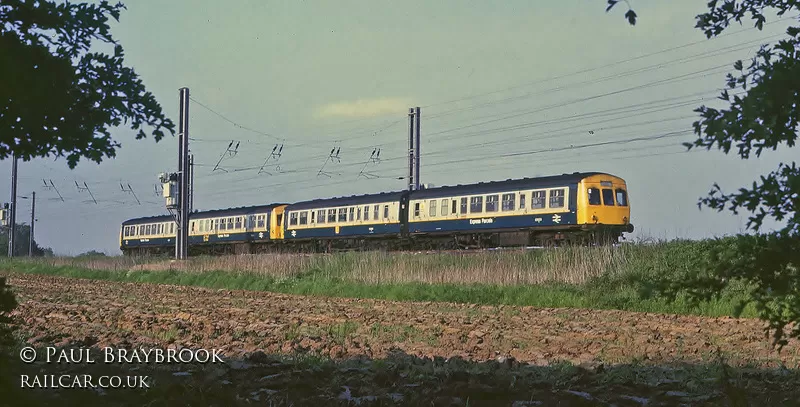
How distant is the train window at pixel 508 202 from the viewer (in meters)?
31.2

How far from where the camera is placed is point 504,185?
31.9m

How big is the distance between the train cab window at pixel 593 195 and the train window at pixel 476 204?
4.87 metres

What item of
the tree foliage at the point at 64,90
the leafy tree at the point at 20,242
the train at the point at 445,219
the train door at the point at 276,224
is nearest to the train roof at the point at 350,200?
the train at the point at 445,219

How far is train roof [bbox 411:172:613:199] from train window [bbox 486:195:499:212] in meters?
0.27

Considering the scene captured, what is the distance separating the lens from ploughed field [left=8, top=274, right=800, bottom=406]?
238 inches

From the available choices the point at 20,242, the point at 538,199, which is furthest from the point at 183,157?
the point at 20,242

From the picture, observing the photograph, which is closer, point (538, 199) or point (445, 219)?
point (538, 199)

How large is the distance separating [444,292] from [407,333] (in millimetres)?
9350

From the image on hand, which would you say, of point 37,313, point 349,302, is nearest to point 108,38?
point 37,313

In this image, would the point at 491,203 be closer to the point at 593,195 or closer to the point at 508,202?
the point at 508,202

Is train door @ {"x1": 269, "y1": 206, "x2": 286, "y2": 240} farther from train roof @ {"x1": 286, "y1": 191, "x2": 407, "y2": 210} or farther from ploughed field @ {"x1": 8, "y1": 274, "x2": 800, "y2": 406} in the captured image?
ploughed field @ {"x1": 8, "y1": 274, "x2": 800, "y2": 406}

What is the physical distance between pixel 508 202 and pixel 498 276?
397 inches

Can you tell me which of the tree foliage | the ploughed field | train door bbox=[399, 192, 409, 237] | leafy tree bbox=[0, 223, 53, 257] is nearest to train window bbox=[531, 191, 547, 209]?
train door bbox=[399, 192, 409, 237]

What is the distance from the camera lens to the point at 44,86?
234 inches
